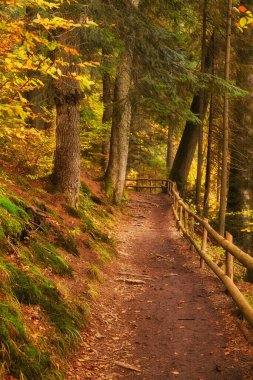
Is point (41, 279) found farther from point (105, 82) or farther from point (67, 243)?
point (105, 82)

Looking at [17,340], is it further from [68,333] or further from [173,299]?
[173,299]

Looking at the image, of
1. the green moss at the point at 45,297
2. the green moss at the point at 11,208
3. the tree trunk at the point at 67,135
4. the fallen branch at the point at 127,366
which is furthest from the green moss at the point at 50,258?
the tree trunk at the point at 67,135

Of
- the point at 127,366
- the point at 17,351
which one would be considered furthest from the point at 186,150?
the point at 17,351

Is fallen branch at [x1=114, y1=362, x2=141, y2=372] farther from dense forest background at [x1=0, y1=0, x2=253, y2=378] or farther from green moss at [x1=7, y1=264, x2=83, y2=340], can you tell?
dense forest background at [x1=0, y1=0, x2=253, y2=378]

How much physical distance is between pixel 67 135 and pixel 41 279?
524 cm

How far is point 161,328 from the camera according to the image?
6.52 meters

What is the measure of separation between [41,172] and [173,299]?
5.39 metres

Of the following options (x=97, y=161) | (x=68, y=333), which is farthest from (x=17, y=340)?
(x=97, y=161)

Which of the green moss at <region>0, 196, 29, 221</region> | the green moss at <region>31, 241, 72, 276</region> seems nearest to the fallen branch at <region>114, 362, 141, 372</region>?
the green moss at <region>31, 241, 72, 276</region>

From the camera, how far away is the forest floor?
16.9ft

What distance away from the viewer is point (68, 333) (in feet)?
17.9

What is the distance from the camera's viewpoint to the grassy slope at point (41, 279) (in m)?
4.31

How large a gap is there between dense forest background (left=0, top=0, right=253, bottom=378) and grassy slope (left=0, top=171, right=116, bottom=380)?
193 mm

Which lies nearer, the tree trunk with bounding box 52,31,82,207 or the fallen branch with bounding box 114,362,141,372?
the fallen branch with bounding box 114,362,141,372
